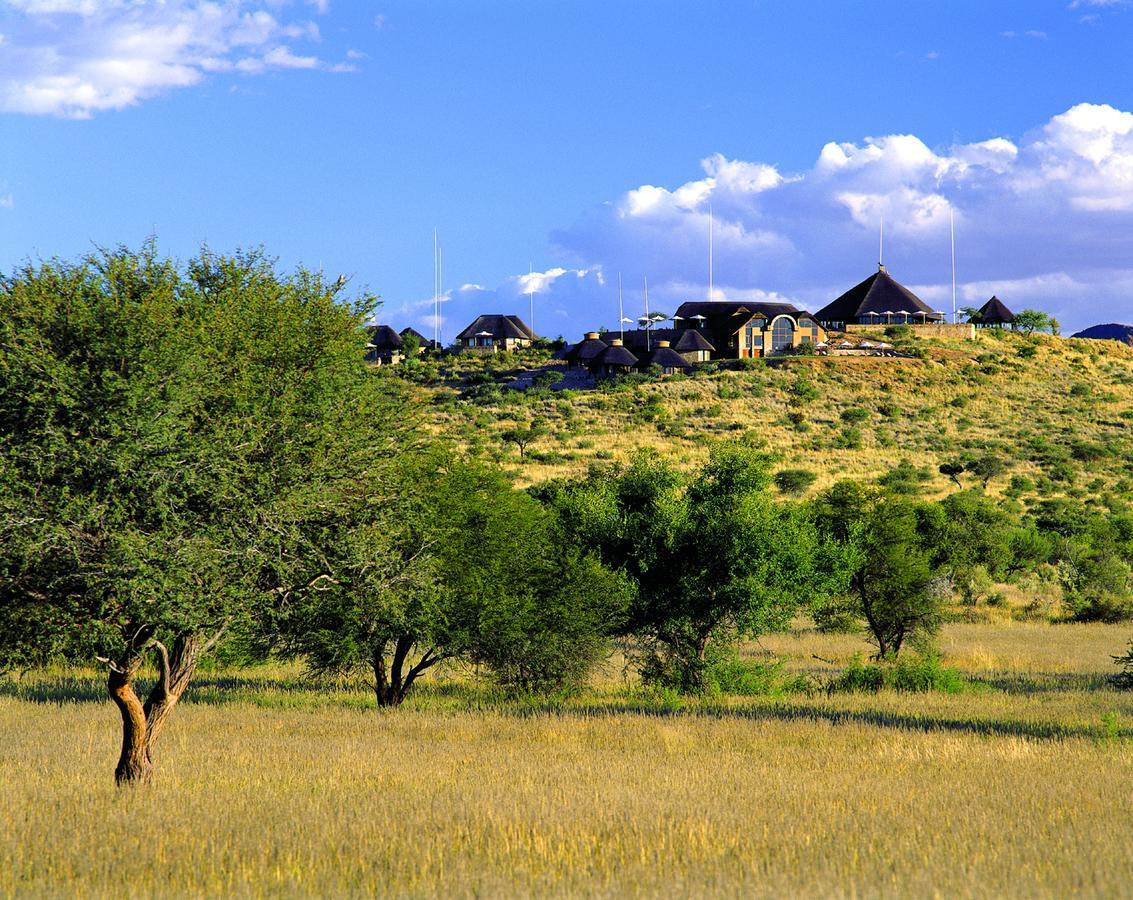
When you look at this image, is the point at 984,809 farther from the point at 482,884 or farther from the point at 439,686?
the point at 439,686

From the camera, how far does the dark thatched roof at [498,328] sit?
454ft

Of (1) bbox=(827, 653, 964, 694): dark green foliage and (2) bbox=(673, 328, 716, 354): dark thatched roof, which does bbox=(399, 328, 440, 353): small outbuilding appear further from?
(1) bbox=(827, 653, 964, 694): dark green foliage

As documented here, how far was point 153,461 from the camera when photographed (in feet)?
47.0

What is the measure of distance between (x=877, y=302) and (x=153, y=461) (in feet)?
425

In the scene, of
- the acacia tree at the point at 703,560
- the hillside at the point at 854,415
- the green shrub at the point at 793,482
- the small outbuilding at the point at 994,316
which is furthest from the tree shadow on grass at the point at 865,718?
the small outbuilding at the point at 994,316

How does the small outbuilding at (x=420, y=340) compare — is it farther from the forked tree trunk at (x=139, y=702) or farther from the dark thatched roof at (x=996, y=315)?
the forked tree trunk at (x=139, y=702)

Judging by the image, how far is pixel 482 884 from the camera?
1027cm

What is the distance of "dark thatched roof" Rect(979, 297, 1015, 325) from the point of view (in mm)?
147250

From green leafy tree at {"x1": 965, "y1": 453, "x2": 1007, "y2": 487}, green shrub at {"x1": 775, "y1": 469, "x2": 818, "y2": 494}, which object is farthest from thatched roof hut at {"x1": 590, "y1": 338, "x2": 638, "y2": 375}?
green leafy tree at {"x1": 965, "y1": 453, "x2": 1007, "y2": 487}

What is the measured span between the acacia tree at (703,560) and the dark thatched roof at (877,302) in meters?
108

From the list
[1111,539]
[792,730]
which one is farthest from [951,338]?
[792,730]

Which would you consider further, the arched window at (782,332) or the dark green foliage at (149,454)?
the arched window at (782,332)

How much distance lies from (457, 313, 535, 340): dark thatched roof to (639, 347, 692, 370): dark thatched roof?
990 inches

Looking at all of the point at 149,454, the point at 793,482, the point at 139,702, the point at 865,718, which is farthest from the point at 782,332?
the point at 149,454
